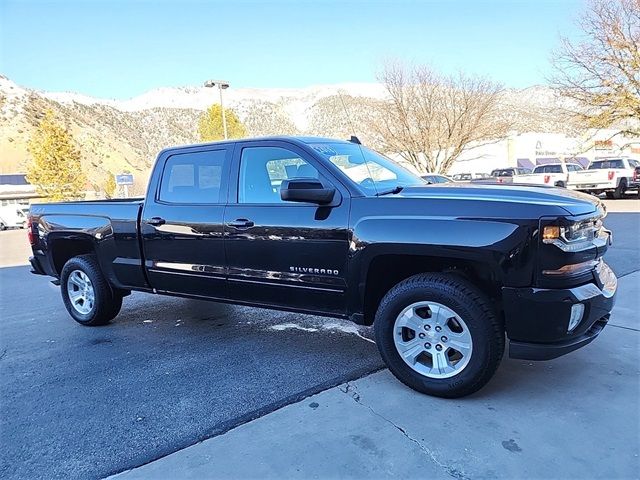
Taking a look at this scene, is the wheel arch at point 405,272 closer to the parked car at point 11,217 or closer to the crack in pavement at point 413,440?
the crack in pavement at point 413,440

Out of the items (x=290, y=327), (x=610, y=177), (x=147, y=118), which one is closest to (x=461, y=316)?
(x=290, y=327)

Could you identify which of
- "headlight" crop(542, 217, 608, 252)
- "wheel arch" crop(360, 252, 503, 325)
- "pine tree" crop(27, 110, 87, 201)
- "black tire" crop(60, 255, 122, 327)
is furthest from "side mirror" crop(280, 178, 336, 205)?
"pine tree" crop(27, 110, 87, 201)

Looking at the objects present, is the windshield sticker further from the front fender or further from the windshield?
the front fender

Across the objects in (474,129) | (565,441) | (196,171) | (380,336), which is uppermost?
(474,129)

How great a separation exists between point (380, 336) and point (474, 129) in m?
25.3

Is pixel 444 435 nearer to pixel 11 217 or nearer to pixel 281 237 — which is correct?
pixel 281 237

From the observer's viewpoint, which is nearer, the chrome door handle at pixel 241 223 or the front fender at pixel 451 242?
the front fender at pixel 451 242

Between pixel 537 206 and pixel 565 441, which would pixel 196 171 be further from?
pixel 565 441

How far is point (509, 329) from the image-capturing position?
9.89 ft

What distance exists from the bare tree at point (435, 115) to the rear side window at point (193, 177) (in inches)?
923

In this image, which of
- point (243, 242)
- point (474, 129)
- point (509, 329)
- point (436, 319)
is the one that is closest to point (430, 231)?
point (436, 319)

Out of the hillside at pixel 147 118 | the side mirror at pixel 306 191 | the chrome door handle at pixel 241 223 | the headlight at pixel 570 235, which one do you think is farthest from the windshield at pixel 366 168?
the hillside at pixel 147 118

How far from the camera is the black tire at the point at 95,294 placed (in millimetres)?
5059

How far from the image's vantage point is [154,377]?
12.3 feet
